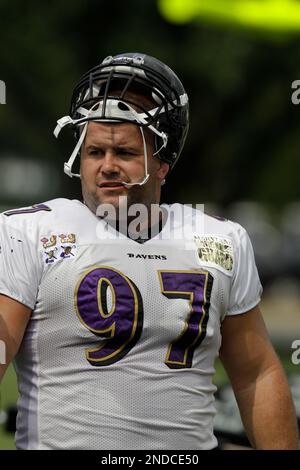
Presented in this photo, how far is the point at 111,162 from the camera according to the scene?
3146 millimetres

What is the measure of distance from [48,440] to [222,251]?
849mm

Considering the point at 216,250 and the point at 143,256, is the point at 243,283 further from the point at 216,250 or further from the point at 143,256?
the point at 143,256

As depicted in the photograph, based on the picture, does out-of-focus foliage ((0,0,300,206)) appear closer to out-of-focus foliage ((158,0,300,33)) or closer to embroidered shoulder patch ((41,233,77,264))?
out-of-focus foliage ((158,0,300,33))

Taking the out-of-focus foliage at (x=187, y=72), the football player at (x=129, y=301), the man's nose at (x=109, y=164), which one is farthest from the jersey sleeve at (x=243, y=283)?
the out-of-focus foliage at (x=187, y=72)

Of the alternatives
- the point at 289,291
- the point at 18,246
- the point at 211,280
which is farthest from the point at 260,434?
the point at 289,291

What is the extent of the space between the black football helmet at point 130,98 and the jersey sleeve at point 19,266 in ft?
1.08

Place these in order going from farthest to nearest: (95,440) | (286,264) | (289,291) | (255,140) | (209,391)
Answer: (286,264), (289,291), (255,140), (209,391), (95,440)

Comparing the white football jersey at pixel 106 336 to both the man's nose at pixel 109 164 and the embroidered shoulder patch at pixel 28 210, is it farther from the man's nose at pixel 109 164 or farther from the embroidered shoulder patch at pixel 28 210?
the man's nose at pixel 109 164

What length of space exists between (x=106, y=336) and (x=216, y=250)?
51cm

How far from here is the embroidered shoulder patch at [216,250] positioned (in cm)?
326

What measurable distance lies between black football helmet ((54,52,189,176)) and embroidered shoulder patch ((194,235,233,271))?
0.32 metres

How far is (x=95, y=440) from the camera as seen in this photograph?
296 centimetres

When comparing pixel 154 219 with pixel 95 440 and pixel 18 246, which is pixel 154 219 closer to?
pixel 18 246

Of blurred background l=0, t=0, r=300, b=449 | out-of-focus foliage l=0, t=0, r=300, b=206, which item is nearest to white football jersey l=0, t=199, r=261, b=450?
blurred background l=0, t=0, r=300, b=449
